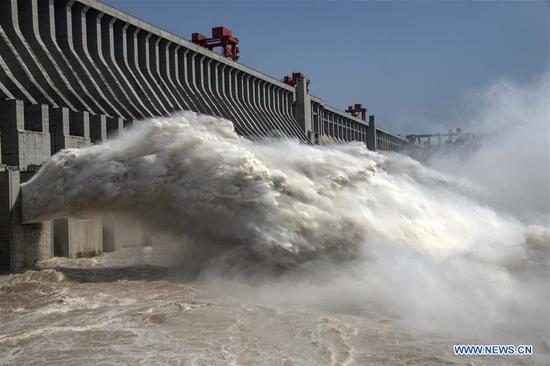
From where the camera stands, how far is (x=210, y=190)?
1641 cm

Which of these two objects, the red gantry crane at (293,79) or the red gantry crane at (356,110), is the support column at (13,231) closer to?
the red gantry crane at (293,79)

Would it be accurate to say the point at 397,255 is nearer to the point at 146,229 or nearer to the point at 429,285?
the point at 429,285

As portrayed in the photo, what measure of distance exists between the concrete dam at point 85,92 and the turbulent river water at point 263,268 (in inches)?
38.8

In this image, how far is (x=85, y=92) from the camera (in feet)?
94.9

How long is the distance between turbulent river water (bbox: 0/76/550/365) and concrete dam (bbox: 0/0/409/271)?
986 millimetres

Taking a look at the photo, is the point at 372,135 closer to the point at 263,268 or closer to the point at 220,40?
the point at 220,40

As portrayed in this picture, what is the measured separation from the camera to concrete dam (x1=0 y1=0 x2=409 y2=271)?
1891 centimetres

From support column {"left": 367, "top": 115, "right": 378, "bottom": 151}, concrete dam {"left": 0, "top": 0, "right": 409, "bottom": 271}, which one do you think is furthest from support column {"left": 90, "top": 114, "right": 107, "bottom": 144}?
support column {"left": 367, "top": 115, "right": 378, "bottom": 151}

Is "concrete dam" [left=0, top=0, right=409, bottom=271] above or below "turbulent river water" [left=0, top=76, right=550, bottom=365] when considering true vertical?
above

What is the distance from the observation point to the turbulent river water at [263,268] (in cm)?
1007

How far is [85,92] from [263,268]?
1803cm

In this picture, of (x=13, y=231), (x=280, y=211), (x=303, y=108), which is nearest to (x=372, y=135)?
(x=303, y=108)

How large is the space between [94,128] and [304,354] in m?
17.5

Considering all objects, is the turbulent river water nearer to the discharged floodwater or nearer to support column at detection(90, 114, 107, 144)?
the discharged floodwater
